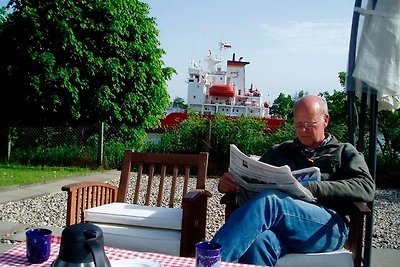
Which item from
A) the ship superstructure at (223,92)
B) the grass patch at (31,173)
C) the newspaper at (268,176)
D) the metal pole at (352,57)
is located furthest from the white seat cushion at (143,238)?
the ship superstructure at (223,92)

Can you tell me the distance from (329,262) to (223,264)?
0.83 metres

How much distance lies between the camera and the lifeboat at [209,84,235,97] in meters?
23.7

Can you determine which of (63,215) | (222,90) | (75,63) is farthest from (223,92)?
(63,215)

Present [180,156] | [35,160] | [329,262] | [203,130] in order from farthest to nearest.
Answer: [35,160]
[203,130]
[180,156]
[329,262]

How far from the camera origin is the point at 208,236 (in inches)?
192

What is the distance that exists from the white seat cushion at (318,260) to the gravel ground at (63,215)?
86.1 inches

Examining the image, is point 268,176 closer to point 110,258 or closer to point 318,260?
point 318,260

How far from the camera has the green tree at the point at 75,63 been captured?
10.8 meters

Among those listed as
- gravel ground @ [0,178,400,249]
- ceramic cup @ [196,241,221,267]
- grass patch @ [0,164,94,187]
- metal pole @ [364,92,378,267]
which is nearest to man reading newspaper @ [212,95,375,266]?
metal pole @ [364,92,378,267]

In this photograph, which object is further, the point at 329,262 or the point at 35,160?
the point at 35,160

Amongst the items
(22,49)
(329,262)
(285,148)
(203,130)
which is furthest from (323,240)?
(22,49)

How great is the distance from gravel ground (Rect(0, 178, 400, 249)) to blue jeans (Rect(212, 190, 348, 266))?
2.15m

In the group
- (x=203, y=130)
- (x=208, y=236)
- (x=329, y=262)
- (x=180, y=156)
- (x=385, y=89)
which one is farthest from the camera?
(x=203, y=130)

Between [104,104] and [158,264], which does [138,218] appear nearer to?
[158,264]
